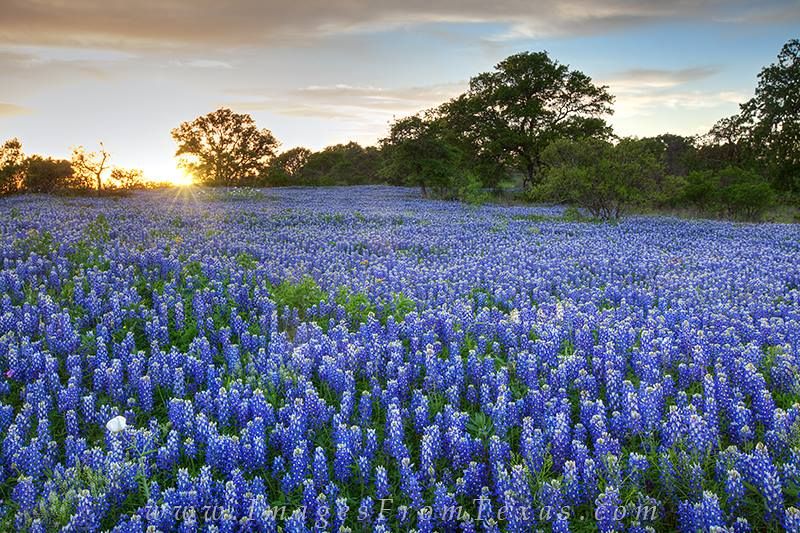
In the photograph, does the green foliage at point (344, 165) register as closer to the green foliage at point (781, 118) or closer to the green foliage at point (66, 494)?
the green foliage at point (781, 118)

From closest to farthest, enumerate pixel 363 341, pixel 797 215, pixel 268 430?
pixel 268 430 → pixel 363 341 → pixel 797 215

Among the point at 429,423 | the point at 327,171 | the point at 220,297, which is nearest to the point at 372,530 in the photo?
the point at 429,423

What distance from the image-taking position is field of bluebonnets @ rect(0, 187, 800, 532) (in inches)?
123

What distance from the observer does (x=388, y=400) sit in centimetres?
434

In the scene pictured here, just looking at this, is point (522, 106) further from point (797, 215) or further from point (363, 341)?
point (363, 341)

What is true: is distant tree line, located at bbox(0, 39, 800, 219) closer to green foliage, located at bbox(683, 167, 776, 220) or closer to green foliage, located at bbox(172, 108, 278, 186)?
green foliage, located at bbox(683, 167, 776, 220)

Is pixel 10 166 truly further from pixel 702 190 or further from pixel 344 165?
pixel 344 165

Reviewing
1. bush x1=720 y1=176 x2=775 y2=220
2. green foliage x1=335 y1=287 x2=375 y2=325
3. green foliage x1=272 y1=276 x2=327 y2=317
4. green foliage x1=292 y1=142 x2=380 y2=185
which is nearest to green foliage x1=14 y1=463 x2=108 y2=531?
green foliage x1=335 y1=287 x2=375 y2=325

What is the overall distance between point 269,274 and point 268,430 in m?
4.09

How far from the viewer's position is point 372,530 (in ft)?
10.2

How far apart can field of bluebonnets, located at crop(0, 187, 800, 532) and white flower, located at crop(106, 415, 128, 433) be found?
0.07 m

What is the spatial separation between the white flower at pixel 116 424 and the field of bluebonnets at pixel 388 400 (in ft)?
0.23

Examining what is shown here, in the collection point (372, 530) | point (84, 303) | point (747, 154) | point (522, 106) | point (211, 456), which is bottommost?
point (372, 530)

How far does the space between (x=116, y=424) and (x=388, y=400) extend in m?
1.96
